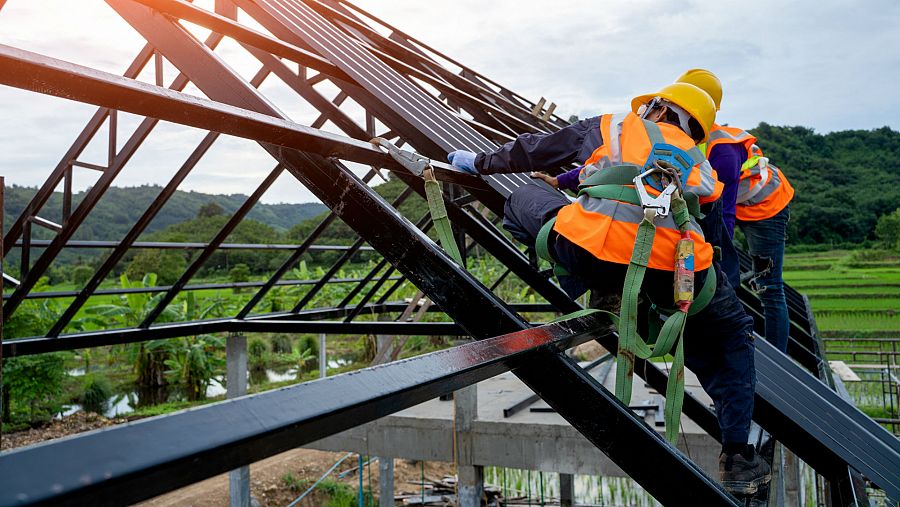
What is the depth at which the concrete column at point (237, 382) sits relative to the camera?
8.45 metres

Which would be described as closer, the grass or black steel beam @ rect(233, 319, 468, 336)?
black steel beam @ rect(233, 319, 468, 336)

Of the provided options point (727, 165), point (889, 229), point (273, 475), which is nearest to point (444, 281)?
point (727, 165)

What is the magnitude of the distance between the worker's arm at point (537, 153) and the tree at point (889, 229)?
60.1 meters

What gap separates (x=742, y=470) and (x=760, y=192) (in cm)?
287

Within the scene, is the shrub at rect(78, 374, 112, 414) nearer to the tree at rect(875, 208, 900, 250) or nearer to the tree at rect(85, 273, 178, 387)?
the tree at rect(85, 273, 178, 387)

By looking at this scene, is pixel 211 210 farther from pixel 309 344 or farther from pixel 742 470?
pixel 742 470

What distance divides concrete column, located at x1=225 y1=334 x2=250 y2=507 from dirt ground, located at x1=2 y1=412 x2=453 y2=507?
6599 mm

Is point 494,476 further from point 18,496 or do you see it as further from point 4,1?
point 18,496

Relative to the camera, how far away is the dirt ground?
16453 millimetres

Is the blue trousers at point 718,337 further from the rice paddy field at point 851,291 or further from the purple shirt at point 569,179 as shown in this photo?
the rice paddy field at point 851,291

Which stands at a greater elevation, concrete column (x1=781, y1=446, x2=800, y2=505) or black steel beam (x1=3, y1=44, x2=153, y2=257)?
black steel beam (x1=3, y1=44, x2=153, y2=257)

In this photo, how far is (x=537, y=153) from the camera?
8.39 ft

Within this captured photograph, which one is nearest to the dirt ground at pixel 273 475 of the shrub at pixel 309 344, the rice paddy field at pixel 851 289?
the shrub at pixel 309 344

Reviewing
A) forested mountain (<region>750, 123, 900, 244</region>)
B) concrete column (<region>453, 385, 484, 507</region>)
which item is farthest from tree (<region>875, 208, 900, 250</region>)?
concrete column (<region>453, 385, 484, 507</region>)
